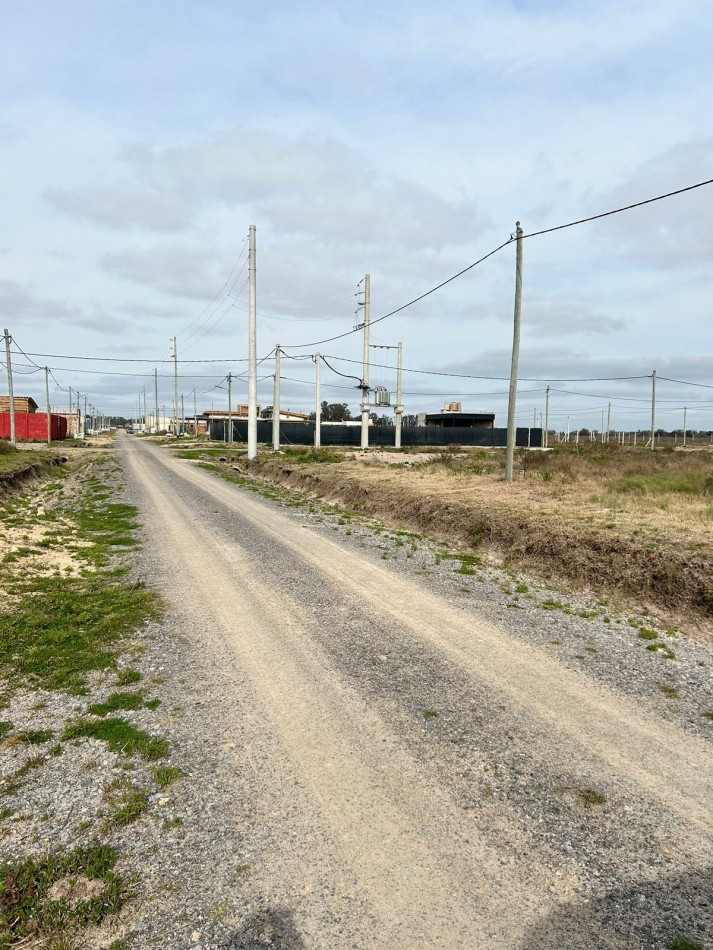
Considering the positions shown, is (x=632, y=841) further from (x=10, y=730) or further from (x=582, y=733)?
(x=10, y=730)

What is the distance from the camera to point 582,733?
4.35m

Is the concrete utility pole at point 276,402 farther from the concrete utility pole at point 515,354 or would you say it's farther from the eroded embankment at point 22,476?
the concrete utility pole at point 515,354

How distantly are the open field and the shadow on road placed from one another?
4.52 meters

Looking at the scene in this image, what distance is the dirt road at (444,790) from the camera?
2705mm

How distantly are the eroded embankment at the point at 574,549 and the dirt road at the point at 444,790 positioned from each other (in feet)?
8.37

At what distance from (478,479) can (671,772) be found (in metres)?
→ 16.6

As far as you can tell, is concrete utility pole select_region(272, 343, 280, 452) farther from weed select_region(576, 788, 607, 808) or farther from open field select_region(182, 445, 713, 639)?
weed select_region(576, 788, 607, 808)

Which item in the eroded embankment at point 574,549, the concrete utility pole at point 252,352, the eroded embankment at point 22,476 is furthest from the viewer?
the concrete utility pole at point 252,352

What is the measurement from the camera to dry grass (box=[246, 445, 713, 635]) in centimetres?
777

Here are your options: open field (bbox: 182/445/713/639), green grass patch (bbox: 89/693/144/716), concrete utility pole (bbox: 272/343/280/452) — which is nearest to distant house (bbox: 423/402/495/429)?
concrete utility pole (bbox: 272/343/280/452)

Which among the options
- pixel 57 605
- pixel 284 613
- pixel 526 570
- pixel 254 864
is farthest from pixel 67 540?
pixel 254 864

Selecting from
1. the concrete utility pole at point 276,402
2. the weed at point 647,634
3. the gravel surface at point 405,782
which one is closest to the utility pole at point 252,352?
the concrete utility pole at point 276,402

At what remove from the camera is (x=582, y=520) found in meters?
10.9

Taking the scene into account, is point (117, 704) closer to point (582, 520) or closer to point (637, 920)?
point (637, 920)
